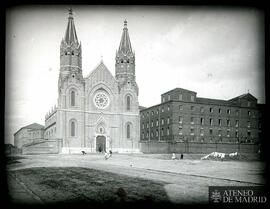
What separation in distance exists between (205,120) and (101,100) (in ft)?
54.1

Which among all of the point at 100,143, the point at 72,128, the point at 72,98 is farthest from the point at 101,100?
the point at 100,143

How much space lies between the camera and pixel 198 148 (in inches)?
1636

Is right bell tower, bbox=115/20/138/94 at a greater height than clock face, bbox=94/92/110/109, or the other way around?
right bell tower, bbox=115/20/138/94

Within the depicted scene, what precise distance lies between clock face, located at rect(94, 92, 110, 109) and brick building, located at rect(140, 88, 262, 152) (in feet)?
27.8

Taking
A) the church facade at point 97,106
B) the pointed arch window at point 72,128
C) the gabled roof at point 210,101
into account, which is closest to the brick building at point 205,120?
the gabled roof at point 210,101

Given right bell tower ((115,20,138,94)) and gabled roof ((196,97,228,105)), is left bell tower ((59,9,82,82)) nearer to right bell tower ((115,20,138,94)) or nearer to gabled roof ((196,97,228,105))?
right bell tower ((115,20,138,94))

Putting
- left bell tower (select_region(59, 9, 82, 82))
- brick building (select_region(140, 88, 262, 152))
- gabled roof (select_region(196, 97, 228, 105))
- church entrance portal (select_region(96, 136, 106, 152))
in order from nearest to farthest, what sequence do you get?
left bell tower (select_region(59, 9, 82, 82))
church entrance portal (select_region(96, 136, 106, 152))
gabled roof (select_region(196, 97, 228, 105))
brick building (select_region(140, 88, 262, 152))

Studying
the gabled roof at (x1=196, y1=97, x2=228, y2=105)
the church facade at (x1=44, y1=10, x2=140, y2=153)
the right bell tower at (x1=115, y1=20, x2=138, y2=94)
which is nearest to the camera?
the church facade at (x1=44, y1=10, x2=140, y2=153)

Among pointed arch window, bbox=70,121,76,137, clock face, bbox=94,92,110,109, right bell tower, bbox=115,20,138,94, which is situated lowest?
pointed arch window, bbox=70,121,76,137

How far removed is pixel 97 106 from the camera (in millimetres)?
40062

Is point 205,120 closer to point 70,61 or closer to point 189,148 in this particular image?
point 189,148

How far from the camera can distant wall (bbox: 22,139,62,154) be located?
35.0 meters

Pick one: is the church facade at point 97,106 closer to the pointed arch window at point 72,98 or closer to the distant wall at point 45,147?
the pointed arch window at point 72,98

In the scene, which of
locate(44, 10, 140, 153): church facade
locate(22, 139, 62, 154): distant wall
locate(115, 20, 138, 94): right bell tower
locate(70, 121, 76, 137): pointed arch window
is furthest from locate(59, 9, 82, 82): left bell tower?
locate(22, 139, 62, 154): distant wall
